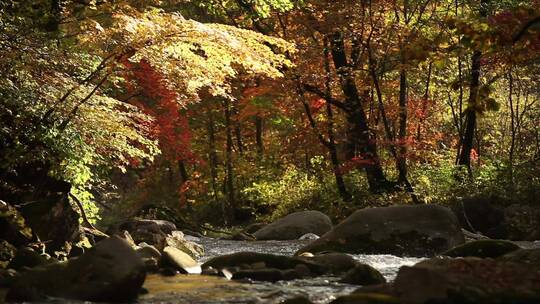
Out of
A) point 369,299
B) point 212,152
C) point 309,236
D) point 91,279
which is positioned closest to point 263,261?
point 91,279

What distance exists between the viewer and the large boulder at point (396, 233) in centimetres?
1166

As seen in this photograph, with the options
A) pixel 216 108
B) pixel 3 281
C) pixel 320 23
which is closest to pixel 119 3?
pixel 3 281

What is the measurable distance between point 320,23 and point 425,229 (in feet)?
29.9

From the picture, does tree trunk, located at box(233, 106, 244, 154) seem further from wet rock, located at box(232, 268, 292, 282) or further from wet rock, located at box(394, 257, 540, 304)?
wet rock, located at box(394, 257, 540, 304)

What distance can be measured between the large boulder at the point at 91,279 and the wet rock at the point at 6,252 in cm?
189

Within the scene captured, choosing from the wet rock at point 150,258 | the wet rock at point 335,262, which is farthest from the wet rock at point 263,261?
the wet rock at point 150,258

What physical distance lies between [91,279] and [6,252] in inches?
108

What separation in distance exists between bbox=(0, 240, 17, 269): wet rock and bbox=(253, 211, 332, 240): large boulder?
26.7 ft

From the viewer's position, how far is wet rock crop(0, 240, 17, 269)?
9016 millimetres

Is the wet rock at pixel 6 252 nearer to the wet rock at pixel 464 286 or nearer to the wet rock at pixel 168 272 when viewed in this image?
the wet rock at pixel 168 272

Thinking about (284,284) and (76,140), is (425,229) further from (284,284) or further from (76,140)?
(76,140)

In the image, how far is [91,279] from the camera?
282 inches

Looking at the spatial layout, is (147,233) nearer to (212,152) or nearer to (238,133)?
(212,152)

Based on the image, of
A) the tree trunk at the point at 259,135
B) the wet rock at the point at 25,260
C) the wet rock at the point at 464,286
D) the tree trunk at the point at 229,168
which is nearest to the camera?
the wet rock at the point at 464,286
